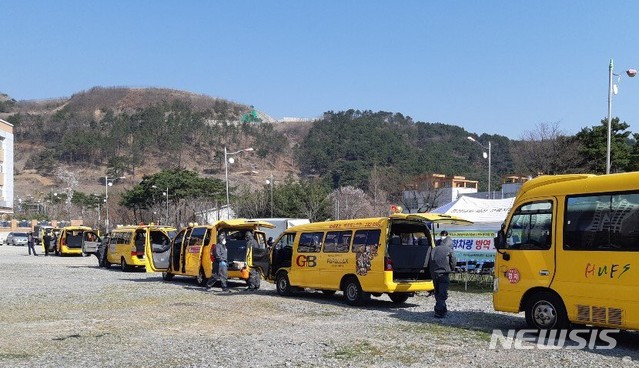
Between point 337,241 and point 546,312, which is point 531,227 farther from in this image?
point 337,241

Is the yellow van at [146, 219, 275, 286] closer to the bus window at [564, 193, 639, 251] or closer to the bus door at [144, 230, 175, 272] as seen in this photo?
the bus door at [144, 230, 175, 272]

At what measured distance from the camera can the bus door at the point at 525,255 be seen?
11461mm

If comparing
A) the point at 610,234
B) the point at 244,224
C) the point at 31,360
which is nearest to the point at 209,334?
the point at 31,360

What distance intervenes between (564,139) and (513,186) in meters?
6.13

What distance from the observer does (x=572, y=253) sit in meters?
11.0

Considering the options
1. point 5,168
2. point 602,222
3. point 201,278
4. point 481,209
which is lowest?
point 201,278

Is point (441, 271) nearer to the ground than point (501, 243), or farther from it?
nearer to the ground

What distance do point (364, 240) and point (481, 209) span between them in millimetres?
9589

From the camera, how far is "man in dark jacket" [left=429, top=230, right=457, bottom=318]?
13.7m

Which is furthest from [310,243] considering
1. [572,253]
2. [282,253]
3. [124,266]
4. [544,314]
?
[124,266]

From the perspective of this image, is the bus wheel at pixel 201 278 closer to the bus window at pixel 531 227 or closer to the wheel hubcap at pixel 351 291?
the wheel hubcap at pixel 351 291

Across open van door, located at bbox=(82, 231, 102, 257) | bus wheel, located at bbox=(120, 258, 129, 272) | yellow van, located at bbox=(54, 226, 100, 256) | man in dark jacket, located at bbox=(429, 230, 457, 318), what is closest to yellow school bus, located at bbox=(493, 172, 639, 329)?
man in dark jacket, located at bbox=(429, 230, 457, 318)

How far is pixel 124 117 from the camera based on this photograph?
191 m

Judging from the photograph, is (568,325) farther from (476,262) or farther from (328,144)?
(328,144)
